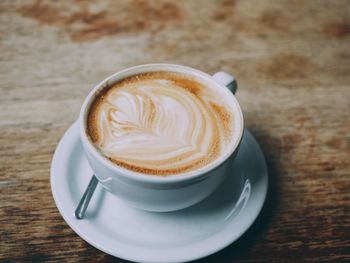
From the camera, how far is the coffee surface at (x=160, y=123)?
70cm

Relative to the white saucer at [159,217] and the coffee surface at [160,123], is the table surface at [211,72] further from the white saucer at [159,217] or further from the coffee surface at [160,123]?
the coffee surface at [160,123]

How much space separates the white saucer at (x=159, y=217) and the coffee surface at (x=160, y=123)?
112 millimetres

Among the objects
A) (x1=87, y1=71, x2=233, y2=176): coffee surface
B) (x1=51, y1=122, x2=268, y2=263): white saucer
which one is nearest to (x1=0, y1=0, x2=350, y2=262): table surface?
(x1=51, y1=122, x2=268, y2=263): white saucer

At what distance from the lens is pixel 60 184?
752 millimetres

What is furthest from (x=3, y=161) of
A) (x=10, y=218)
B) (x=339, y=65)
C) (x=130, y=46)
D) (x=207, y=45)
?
(x=339, y=65)

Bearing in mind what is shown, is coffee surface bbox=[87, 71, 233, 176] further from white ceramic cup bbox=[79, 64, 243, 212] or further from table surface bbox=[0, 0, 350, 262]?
table surface bbox=[0, 0, 350, 262]

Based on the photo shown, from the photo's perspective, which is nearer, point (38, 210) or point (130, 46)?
point (38, 210)

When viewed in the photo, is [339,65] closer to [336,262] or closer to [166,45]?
[166,45]

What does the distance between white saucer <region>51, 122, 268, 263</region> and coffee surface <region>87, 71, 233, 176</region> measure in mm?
112

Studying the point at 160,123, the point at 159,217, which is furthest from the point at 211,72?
the point at 159,217

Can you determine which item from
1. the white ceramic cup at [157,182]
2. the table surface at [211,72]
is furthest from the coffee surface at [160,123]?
the table surface at [211,72]

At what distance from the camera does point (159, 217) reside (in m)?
0.74

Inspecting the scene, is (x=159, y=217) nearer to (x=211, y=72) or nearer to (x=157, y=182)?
(x=157, y=182)

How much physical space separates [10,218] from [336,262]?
61cm
